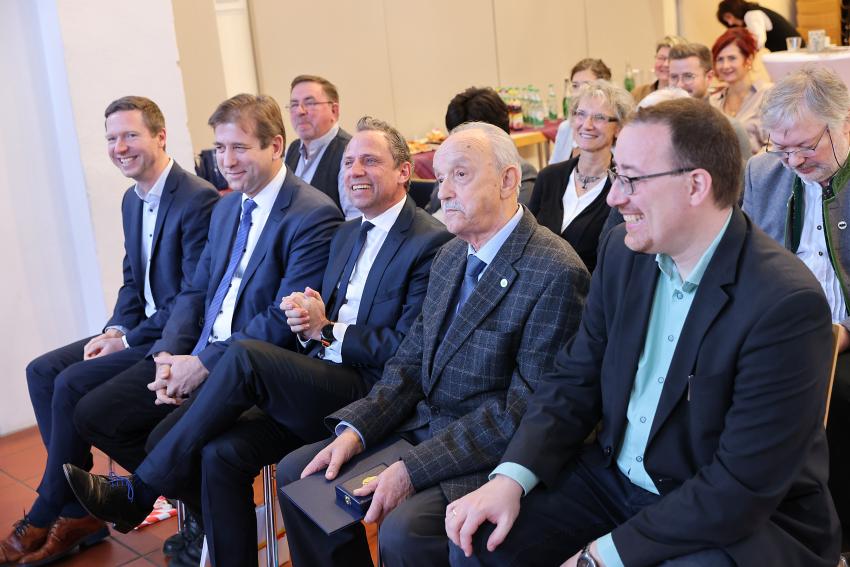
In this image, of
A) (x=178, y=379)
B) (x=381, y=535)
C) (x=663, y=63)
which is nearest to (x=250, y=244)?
(x=178, y=379)

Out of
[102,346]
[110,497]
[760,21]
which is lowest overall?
[110,497]

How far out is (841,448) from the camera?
225 cm

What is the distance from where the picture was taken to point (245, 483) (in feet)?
8.59

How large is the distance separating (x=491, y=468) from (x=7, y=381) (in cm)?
320

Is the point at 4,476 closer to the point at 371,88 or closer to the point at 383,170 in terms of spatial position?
the point at 383,170

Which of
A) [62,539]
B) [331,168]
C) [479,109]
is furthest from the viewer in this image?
[331,168]

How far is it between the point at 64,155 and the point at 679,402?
3554mm

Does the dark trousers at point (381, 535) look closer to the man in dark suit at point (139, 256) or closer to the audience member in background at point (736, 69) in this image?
the man in dark suit at point (139, 256)

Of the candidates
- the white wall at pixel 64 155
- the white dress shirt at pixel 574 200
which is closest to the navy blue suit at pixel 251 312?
the white dress shirt at pixel 574 200

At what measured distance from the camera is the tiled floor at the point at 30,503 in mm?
3143

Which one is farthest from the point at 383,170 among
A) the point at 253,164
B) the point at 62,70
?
the point at 62,70

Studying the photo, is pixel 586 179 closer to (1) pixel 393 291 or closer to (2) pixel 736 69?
(1) pixel 393 291

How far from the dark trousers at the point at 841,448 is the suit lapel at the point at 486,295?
86 cm

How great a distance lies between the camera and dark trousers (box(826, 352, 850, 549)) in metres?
2.24
